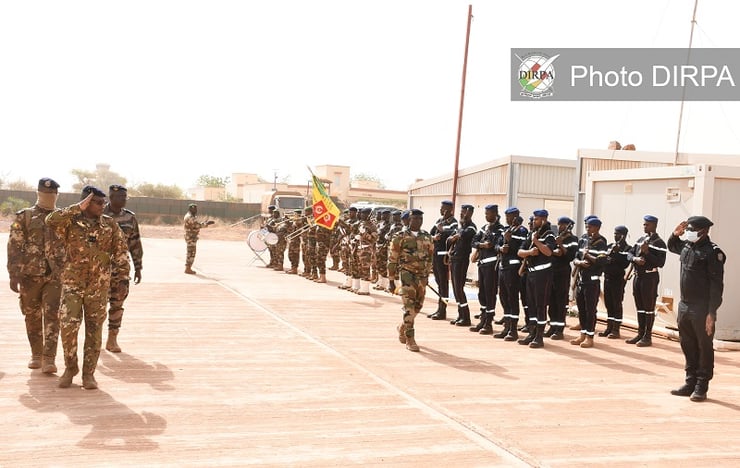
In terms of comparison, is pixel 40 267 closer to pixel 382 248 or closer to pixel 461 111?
pixel 382 248

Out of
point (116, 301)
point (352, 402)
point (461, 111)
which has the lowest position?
point (352, 402)

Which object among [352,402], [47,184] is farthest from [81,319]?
[352,402]

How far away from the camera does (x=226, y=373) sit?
7297mm

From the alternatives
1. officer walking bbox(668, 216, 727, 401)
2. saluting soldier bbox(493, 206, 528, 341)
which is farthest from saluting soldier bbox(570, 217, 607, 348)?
officer walking bbox(668, 216, 727, 401)

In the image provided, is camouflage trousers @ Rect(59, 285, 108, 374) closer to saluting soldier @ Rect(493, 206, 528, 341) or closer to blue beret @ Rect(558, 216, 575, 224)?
saluting soldier @ Rect(493, 206, 528, 341)

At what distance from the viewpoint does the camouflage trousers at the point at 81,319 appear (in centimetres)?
623

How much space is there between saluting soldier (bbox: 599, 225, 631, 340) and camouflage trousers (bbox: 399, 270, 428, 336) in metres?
3.43

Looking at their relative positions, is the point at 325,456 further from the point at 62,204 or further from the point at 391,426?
the point at 62,204

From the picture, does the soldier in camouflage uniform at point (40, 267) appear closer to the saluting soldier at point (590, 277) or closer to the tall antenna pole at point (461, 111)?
the saluting soldier at point (590, 277)

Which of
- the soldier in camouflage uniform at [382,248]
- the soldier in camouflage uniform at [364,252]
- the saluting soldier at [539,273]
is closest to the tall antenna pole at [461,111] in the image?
the soldier in camouflage uniform at [382,248]

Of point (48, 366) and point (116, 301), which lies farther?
point (116, 301)

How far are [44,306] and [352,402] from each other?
127 inches

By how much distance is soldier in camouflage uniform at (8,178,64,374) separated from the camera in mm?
6746

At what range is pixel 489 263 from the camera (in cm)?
1075
